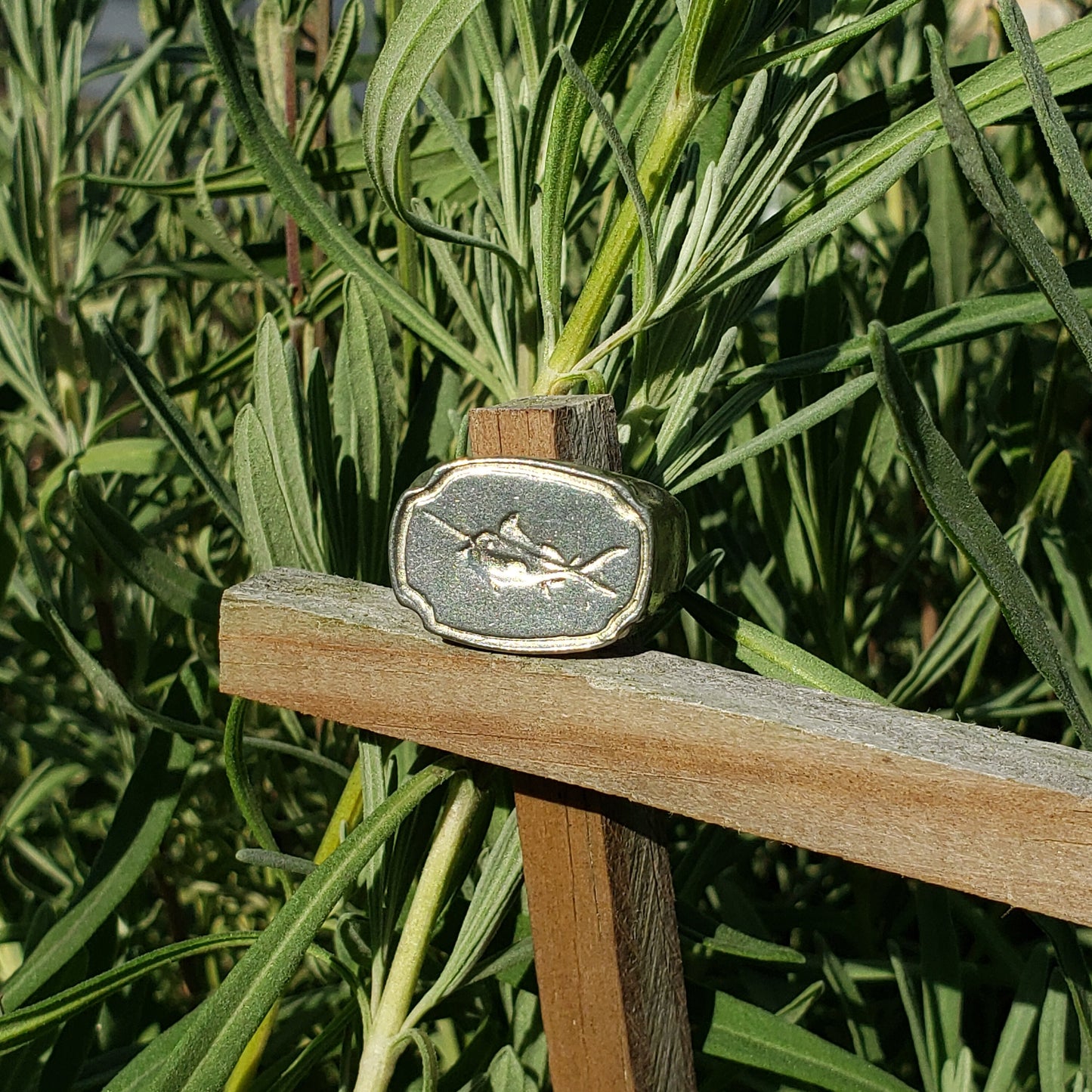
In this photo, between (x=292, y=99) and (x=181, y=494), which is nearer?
(x=292, y=99)

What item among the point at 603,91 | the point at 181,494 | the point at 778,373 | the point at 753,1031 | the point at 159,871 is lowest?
the point at 159,871

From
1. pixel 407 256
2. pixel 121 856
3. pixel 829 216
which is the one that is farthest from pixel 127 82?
pixel 829 216

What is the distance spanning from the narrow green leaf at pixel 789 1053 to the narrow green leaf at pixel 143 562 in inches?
16.9

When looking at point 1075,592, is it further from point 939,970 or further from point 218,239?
point 218,239

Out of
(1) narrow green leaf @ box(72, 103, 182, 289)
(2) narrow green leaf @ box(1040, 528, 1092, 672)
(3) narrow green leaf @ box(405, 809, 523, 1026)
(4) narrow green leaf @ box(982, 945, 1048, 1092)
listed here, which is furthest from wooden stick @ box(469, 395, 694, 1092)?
(1) narrow green leaf @ box(72, 103, 182, 289)

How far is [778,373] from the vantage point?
639 mm

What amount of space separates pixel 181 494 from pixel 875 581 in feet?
2.87

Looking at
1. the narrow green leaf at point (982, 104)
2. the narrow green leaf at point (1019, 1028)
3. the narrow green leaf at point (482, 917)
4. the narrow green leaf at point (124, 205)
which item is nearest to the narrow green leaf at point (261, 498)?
the narrow green leaf at point (482, 917)

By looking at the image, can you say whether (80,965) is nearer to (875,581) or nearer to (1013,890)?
(1013,890)

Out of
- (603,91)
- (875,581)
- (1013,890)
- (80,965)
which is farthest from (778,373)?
(875,581)

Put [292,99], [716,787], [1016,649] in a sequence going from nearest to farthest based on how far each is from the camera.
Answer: [716,787] → [292,99] → [1016,649]

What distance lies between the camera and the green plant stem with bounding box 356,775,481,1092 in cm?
67

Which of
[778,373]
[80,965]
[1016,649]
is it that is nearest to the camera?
[778,373]

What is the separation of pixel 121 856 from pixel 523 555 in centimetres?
46
